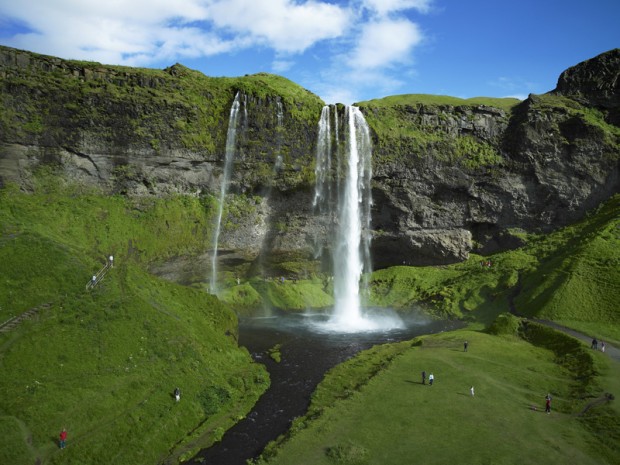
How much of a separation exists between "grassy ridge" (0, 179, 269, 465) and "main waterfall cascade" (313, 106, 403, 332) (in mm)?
28981

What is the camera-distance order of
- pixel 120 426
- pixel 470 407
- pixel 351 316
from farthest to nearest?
pixel 351 316 < pixel 470 407 < pixel 120 426

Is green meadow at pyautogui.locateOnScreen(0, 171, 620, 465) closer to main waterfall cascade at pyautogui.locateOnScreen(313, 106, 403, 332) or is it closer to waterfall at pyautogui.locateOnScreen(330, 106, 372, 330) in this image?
waterfall at pyautogui.locateOnScreen(330, 106, 372, 330)

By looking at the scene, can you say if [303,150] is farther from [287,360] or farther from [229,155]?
[287,360]

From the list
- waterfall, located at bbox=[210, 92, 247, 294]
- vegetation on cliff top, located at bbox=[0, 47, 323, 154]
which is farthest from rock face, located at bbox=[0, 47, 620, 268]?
waterfall, located at bbox=[210, 92, 247, 294]

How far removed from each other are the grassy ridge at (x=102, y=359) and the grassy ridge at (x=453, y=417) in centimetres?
739

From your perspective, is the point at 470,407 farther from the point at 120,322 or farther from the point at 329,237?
the point at 329,237

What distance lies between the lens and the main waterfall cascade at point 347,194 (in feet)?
245

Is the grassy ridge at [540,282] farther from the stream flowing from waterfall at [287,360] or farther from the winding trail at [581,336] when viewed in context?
the stream flowing from waterfall at [287,360]

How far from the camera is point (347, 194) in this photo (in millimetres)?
76125

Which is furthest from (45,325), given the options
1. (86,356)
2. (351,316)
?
(351,316)

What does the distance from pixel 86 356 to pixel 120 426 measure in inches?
289

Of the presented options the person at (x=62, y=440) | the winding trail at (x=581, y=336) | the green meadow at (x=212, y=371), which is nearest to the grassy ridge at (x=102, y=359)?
the green meadow at (x=212, y=371)

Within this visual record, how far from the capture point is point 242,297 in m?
73.2

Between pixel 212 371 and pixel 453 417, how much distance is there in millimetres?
20663
